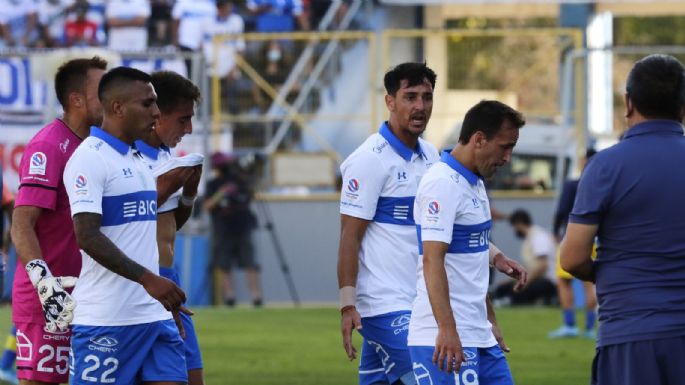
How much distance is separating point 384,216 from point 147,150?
4.44 ft

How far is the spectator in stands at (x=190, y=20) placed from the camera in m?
26.0

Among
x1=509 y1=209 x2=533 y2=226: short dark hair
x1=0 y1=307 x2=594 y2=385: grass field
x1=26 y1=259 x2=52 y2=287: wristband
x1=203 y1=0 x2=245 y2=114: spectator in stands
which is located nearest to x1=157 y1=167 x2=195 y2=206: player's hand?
x1=26 y1=259 x2=52 y2=287: wristband

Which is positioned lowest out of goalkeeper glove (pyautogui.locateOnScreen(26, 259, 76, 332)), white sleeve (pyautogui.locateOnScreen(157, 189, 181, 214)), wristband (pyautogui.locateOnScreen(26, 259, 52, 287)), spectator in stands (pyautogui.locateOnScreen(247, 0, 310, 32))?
goalkeeper glove (pyautogui.locateOnScreen(26, 259, 76, 332))

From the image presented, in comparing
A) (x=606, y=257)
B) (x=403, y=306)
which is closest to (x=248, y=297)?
(x=403, y=306)

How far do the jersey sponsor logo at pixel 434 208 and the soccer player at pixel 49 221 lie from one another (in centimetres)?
189

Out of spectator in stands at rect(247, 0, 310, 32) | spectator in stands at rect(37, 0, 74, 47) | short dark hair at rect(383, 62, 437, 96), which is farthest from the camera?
spectator in stands at rect(37, 0, 74, 47)

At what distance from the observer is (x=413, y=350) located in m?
7.07

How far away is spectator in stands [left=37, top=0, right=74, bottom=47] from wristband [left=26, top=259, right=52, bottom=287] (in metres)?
19.9

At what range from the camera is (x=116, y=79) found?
723 centimetres

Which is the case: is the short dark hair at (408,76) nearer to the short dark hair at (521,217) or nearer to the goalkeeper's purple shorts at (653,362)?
the goalkeeper's purple shorts at (653,362)

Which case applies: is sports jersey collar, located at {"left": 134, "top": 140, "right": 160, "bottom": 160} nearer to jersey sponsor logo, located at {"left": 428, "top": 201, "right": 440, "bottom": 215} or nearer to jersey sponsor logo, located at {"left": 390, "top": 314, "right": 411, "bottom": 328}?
jersey sponsor logo, located at {"left": 390, "top": 314, "right": 411, "bottom": 328}

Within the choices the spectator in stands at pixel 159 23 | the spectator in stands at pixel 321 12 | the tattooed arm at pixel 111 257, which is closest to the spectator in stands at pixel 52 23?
the spectator in stands at pixel 159 23

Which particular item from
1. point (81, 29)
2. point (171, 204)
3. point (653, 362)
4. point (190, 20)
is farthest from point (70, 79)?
point (81, 29)

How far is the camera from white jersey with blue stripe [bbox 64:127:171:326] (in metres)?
7.05
